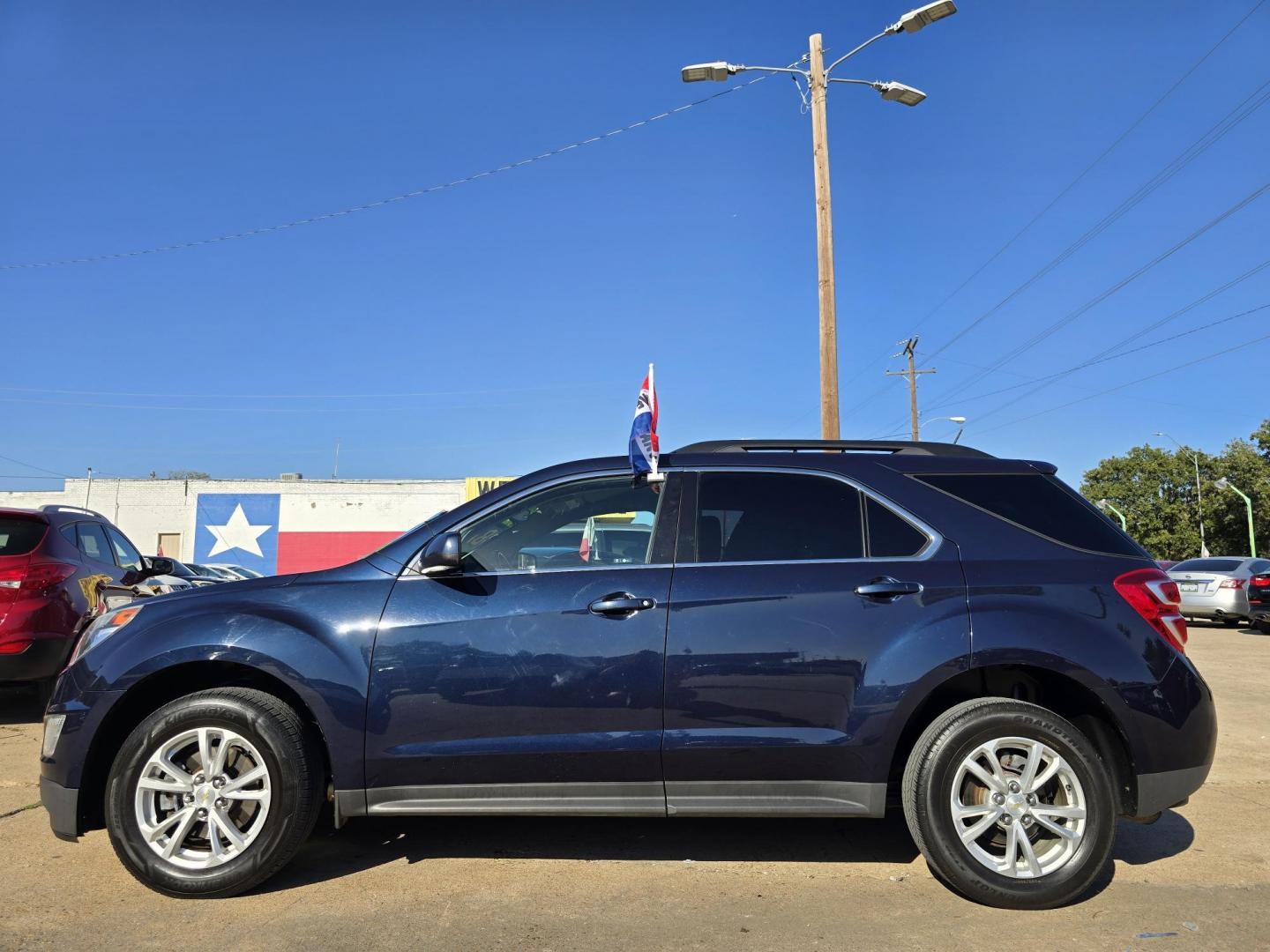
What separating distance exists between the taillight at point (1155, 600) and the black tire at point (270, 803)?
3468 millimetres

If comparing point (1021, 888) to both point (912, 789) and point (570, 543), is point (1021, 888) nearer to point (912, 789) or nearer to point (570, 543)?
point (912, 789)

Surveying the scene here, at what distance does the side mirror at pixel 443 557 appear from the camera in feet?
11.6

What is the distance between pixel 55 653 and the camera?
248 inches

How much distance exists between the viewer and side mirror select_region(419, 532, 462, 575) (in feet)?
11.6

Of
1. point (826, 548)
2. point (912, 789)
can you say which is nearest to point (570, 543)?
point (826, 548)

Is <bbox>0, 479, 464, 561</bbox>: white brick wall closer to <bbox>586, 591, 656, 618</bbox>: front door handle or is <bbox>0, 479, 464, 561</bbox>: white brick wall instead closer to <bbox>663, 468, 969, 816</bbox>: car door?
<bbox>586, 591, 656, 618</bbox>: front door handle

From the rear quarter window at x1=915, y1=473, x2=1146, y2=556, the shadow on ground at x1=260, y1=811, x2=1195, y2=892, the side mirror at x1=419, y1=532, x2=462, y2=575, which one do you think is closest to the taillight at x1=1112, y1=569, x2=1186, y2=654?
the rear quarter window at x1=915, y1=473, x2=1146, y2=556

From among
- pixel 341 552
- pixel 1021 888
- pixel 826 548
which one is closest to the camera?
pixel 1021 888

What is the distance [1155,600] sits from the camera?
3.59 meters

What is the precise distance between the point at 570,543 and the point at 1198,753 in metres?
2.75

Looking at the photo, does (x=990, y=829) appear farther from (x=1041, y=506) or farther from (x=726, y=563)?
(x=726, y=563)

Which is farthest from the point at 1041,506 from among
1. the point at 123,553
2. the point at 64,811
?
the point at 123,553

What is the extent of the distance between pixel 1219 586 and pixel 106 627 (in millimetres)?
18632

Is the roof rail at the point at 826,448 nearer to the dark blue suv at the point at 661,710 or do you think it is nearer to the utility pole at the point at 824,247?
the dark blue suv at the point at 661,710
